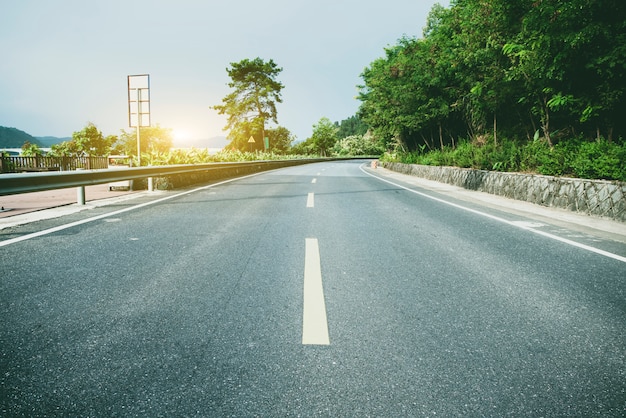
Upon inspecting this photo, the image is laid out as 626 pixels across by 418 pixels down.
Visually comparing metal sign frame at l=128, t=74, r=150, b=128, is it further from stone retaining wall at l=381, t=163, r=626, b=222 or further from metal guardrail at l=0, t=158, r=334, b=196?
stone retaining wall at l=381, t=163, r=626, b=222

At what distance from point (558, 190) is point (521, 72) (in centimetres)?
503

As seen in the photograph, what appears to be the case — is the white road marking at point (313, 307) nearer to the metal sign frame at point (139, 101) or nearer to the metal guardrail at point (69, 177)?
the metal guardrail at point (69, 177)

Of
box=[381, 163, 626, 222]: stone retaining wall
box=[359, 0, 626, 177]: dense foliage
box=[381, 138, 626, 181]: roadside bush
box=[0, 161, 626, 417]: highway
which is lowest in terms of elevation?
box=[0, 161, 626, 417]: highway

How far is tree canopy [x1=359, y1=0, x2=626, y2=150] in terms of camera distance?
9477 mm

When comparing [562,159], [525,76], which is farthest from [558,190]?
[525,76]

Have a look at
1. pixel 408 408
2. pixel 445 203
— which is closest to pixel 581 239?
pixel 445 203

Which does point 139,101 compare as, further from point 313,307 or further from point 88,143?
point 88,143

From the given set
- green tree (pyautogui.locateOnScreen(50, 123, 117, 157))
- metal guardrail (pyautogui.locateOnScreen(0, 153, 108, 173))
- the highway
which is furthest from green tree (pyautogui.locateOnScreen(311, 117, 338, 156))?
the highway

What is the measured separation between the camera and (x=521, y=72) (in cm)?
1251

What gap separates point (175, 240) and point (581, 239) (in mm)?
5939

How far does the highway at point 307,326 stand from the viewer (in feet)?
6.22

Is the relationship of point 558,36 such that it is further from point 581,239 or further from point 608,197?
point 581,239

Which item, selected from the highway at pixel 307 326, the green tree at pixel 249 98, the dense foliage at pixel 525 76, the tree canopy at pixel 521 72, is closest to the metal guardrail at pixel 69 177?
the highway at pixel 307 326

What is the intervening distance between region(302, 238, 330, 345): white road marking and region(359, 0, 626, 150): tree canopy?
9161mm
